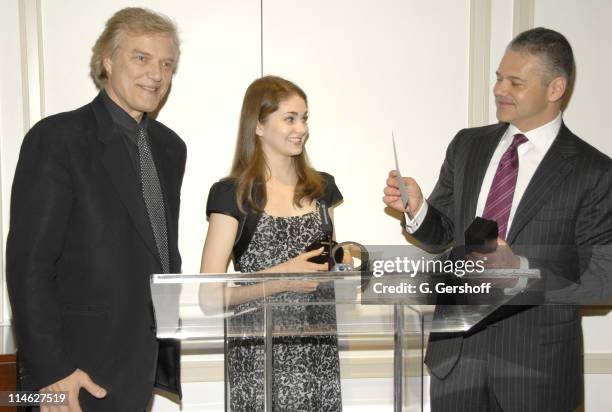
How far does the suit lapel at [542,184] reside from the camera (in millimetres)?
2398

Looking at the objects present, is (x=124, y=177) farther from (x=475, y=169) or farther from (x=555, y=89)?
(x=555, y=89)

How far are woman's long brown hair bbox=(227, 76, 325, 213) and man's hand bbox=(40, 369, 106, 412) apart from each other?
936 mm

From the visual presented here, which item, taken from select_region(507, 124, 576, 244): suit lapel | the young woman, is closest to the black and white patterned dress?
the young woman

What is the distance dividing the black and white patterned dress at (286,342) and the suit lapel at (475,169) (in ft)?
1.81

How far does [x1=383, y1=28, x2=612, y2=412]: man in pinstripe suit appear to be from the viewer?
2371 mm

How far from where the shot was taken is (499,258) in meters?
1.70

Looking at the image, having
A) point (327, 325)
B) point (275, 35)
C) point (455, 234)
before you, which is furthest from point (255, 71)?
point (327, 325)

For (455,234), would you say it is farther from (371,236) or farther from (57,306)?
(57,306)

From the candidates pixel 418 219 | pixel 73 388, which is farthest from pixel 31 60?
pixel 418 219

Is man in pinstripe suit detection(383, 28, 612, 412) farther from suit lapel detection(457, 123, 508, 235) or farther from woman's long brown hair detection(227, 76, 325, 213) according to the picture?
woman's long brown hair detection(227, 76, 325, 213)

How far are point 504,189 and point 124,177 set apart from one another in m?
1.46

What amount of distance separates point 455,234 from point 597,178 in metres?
0.59

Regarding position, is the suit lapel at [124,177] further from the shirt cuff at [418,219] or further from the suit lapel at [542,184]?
the suit lapel at [542,184]

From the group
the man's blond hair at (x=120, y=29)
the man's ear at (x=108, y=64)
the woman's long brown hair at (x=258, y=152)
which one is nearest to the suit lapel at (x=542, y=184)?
the woman's long brown hair at (x=258, y=152)
